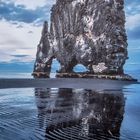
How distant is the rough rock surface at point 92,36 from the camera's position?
123 metres

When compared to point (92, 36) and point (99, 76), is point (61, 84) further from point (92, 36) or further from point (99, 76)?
point (92, 36)

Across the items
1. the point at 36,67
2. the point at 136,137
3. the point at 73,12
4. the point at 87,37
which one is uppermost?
the point at 73,12

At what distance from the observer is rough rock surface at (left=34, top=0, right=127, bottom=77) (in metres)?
123

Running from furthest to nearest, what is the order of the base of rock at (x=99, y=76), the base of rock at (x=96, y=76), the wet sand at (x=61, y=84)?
the base of rock at (x=96, y=76) → the base of rock at (x=99, y=76) → the wet sand at (x=61, y=84)

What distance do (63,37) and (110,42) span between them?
27.4 metres

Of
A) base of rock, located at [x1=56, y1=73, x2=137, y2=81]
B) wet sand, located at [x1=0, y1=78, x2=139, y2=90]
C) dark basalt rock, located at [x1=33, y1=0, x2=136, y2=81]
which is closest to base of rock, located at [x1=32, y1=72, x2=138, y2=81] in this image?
base of rock, located at [x1=56, y1=73, x2=137, y2=81]

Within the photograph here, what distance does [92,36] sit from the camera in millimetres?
127250

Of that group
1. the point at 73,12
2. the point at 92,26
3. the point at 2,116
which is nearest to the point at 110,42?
the point at 92,26

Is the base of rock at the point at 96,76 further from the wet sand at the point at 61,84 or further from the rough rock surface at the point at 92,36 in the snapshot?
the wet sand at the point at 61,84

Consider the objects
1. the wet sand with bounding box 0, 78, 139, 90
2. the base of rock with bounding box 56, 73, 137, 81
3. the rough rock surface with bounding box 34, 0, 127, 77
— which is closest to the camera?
the wet sand with bounding box 0, 78, 139, 90

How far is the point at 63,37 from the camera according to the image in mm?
143250

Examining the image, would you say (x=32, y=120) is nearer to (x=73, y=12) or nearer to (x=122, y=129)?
(x=122, y=129)

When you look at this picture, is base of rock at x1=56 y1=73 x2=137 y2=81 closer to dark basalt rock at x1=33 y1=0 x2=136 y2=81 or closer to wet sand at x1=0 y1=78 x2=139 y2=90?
dark basalt rock at x1=33 y1=0 x2=136 y2=81

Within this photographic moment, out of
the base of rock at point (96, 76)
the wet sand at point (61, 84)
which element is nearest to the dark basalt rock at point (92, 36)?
the base of rock at point (96, 76)
